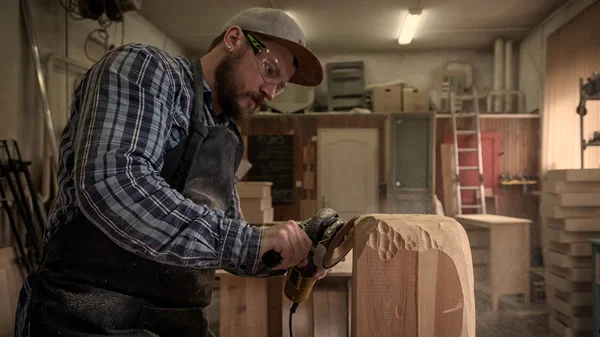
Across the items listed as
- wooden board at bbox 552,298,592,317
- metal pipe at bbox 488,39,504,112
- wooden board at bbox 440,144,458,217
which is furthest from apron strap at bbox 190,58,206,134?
metal pipe at bbox 488,39,504,112

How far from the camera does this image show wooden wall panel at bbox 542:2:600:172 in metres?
4.80

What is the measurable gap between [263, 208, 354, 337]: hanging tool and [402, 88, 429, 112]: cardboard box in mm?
5397

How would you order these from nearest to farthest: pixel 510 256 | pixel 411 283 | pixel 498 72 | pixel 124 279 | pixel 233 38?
pixel 411 283 < pixel 124 279 < pixel 233 38 < pixel 510 256 < pixel 498 72

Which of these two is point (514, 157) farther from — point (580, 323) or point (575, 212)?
point (580, 323)

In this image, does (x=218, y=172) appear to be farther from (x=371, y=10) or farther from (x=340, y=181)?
(x=340, y=181)

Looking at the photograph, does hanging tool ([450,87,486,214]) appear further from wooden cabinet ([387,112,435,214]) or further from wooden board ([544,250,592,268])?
wooden board ([544,250,592,268])

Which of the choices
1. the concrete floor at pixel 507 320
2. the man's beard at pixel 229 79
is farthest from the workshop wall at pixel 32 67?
the man's beard at pixel 229 79

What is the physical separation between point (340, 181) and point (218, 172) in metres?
5.47

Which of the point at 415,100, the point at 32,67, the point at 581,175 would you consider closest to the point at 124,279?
the point at 32,67

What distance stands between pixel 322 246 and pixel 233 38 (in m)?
0.63

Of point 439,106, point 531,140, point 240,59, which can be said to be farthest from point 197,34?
point 240,59

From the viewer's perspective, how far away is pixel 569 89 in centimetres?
539

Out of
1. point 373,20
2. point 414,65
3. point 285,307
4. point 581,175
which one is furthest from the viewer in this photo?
point 414,65

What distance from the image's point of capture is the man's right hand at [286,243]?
1.07 metres
